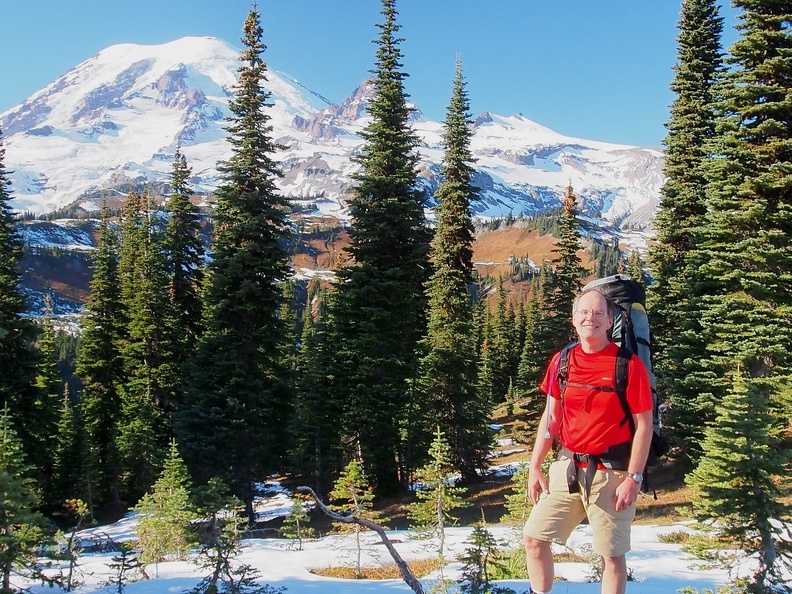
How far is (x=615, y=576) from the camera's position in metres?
4.48

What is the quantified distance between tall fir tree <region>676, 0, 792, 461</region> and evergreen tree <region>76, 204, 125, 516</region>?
33.3 metres

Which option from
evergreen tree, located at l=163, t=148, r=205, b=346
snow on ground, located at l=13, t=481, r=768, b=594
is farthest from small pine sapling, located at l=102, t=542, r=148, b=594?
evergreen tree, located at l=163, t=148, r=205, b=346

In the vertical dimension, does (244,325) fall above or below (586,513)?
above

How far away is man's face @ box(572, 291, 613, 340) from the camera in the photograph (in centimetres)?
465

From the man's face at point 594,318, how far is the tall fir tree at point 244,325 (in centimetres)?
1752

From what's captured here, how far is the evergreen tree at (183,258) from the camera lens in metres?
31.5

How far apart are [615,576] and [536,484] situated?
95 cm

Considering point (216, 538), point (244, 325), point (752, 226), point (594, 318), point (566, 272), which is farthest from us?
point (566, 272)

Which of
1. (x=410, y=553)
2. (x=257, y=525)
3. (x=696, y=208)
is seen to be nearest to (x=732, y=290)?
(x=696, y=208)

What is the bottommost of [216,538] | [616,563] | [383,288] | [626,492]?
[216,538]

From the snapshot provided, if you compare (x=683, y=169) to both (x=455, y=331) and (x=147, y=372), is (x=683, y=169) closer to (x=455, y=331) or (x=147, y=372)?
(x=455, y=331)

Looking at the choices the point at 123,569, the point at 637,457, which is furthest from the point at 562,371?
the point at 123,569

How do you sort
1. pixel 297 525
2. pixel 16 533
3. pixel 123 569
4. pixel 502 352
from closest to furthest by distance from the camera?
pixel 16 533, pixel 123 569, pixel 297 525, pixel 502 352

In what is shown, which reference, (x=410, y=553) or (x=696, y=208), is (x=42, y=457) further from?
(x=696, y=208)
